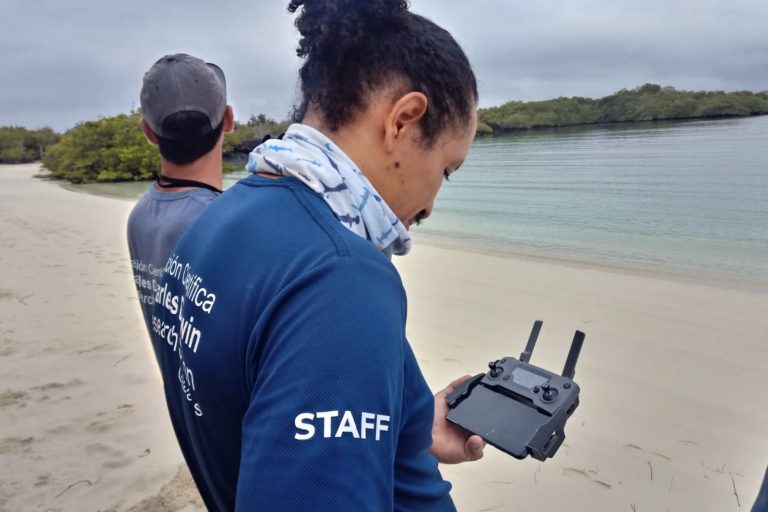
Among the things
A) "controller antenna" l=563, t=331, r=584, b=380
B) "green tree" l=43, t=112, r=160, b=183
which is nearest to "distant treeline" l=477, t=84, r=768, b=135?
"green tree" l=43, t=112, r=160, b=183

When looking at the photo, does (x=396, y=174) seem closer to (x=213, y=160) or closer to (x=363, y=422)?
(x=363, y=422)

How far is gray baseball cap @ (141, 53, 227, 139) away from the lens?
1.98m

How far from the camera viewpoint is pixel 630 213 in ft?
47.4

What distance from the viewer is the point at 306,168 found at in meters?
0.88

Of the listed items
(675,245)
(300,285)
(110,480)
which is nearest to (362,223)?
(300,285)

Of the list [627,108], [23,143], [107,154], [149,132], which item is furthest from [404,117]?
[23,143]

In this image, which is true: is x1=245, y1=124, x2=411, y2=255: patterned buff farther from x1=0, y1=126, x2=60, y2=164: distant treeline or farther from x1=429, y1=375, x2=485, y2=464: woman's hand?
x1=0, y1=126, x2=60, y2=164: distant treeline

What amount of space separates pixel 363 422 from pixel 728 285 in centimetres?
831

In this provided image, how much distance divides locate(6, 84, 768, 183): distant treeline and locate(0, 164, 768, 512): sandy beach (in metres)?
27.0

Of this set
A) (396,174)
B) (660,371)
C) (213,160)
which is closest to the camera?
(396,174)

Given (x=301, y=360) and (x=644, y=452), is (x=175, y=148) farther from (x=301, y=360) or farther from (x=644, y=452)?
(x=644, y=452)

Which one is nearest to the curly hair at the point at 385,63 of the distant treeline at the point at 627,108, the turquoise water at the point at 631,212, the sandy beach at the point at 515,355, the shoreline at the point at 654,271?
the sandy beach at the point at 515,355

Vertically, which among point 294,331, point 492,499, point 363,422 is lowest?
point 492,499

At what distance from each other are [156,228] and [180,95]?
475 millimetres
